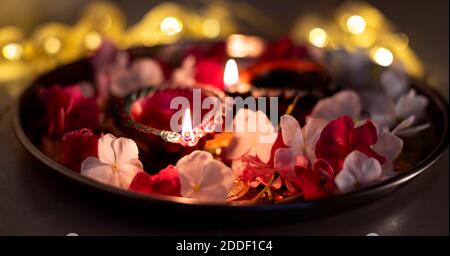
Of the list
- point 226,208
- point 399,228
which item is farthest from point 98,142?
point 399,228

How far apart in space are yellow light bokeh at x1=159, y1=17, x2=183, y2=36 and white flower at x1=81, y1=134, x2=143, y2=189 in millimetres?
495

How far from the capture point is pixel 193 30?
111cm

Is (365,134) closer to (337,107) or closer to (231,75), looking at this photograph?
(337,107)

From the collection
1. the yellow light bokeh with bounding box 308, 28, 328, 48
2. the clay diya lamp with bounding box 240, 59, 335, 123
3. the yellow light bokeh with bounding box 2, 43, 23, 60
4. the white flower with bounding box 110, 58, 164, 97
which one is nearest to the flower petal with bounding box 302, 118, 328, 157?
the clay diya lamp with bounding box 240, 59, 335, 123

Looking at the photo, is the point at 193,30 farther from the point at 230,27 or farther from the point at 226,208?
the point at 226,208

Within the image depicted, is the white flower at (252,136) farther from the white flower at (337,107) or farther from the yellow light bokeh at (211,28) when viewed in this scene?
the yellow light bokeh at (211,28)

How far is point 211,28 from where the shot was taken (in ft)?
3.83

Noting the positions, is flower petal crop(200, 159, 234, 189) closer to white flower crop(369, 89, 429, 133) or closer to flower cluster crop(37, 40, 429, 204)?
flower cluster crop(37, 40, 429, 204)

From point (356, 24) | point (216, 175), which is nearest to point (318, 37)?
point (356, 24)

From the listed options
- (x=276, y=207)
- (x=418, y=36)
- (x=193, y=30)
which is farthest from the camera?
(x=418, y=36)

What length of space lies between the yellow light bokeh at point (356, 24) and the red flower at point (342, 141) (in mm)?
518

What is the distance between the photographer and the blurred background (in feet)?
3.34

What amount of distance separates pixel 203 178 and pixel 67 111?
25 cm
